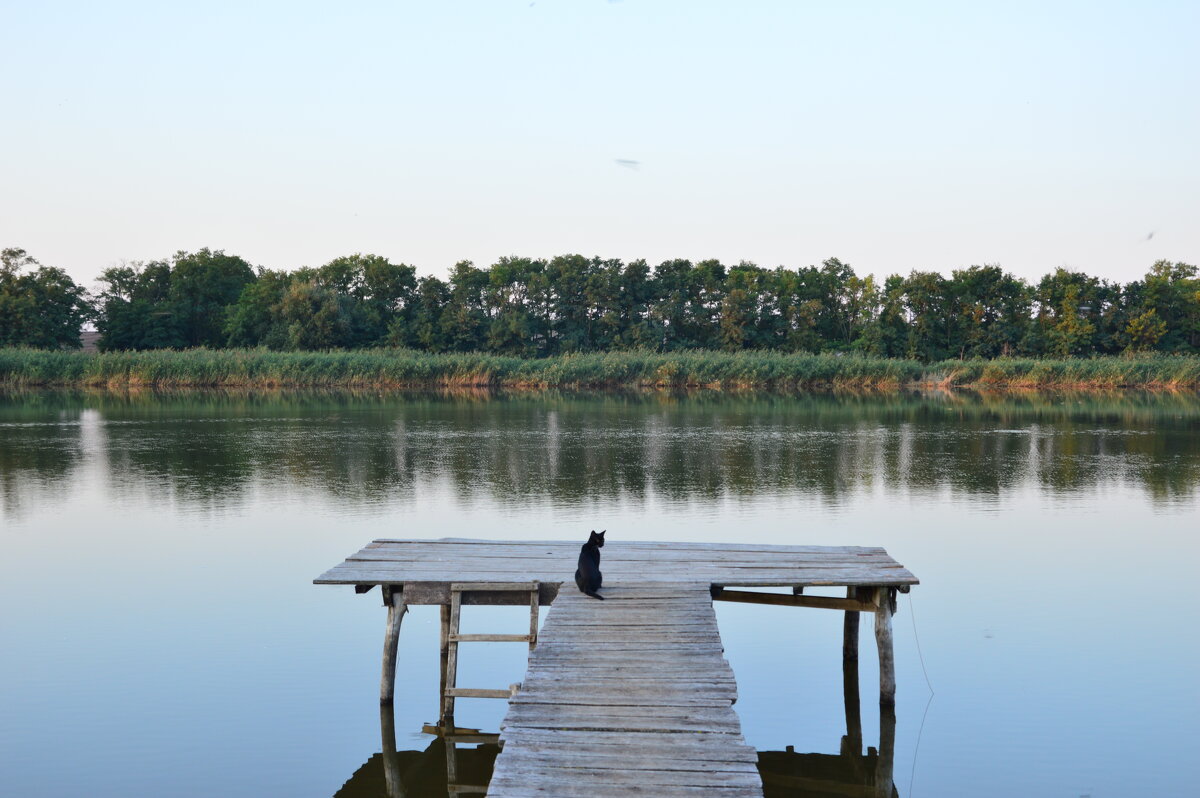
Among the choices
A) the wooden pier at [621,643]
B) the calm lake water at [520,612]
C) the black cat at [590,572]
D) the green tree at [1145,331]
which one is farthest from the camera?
the green tree at [1145,331]

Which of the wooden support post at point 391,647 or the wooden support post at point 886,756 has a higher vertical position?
the wooden support post at point 391,647

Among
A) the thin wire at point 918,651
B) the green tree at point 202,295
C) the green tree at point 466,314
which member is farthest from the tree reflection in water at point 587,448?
the green tree at point 202,295

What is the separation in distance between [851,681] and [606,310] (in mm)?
61626

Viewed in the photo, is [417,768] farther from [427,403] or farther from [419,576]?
[427,403]

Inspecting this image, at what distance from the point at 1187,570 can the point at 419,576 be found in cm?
960

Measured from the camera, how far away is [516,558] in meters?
9.26

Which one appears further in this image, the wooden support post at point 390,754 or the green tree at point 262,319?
the green tree at point 262,319

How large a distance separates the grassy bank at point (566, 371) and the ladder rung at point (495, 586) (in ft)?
157

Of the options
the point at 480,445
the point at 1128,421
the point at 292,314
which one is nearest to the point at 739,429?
the point at 480,445

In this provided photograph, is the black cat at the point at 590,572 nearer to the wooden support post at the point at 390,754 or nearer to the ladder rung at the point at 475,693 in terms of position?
the ladder rung at the point at 475,693

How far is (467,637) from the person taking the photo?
8.18 m

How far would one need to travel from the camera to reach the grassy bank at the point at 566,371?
5409cm

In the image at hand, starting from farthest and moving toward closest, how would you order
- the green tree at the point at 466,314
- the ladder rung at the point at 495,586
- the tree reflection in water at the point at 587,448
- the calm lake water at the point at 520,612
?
the green tree at the point at 466,314 → the tree reflection in water at the point at 587,448 → the ladder rung at the point at 495,586 → the calm lake water at the point at 520,612

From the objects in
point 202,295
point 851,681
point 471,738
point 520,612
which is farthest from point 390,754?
point 202,295
